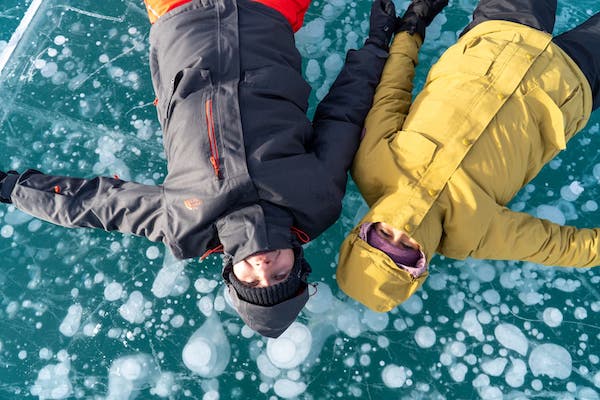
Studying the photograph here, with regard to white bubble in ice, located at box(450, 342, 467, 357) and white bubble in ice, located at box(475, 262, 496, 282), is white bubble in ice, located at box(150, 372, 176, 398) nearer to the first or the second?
white bubble in ice, located at box(450, 342, 467, 357)

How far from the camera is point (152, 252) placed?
1.60 meters

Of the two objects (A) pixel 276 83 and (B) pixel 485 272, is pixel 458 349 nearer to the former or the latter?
(B) pixel 485 272

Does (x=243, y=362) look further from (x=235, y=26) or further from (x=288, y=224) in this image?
(x=235, y=26)

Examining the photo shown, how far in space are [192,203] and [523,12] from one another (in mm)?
1060

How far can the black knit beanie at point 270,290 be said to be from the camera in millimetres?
1148

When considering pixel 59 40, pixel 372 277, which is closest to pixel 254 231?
pixel 372 277

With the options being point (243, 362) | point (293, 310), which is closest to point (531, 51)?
point (293, 310)

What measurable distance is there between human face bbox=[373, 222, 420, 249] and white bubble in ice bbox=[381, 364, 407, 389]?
0.43 meters

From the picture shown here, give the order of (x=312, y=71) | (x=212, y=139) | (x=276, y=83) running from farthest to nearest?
(x=312, y=71) → (x=276, y=83) → (x=212, y=139)

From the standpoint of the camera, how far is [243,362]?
4.87 feet

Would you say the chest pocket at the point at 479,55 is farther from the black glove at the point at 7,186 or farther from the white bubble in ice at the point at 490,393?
the black glove at the point at 7,186

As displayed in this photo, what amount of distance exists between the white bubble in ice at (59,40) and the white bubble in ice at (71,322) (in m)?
0.93

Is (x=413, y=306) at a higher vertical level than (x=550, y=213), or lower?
lower

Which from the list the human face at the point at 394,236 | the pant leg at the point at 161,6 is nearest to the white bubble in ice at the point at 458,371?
the human face at the point at 394,236
